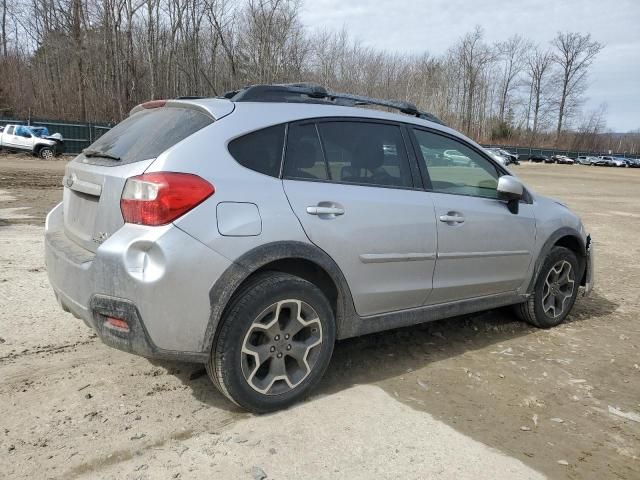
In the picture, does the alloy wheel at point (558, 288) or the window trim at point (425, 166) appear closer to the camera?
the window trim at point (425, 166)

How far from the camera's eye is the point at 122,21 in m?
33.5

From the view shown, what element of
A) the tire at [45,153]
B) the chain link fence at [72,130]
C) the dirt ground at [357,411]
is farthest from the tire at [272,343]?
the chain link fence at [72,130]

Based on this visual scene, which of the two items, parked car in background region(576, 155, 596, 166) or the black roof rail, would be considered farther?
parked car in background region(576, 155, 596, 166)

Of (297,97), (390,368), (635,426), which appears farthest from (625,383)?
(297,97)

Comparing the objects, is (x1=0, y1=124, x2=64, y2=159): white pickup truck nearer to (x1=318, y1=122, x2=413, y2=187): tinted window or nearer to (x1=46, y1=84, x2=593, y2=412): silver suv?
(x1=46, y1=84, x2=593, y2=412): silver suv

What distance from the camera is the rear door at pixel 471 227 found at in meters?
3.84

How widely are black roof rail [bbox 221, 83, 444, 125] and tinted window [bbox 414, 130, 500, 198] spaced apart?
1.25 feet

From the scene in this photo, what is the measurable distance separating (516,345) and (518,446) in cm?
163

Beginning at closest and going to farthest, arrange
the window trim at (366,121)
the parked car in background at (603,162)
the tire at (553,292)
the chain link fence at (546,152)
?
1. the window trim at (366,121)
2. the tire at (553,292)
3. the chain link fence at (546,152)
4. the parked car in background at (603,162)

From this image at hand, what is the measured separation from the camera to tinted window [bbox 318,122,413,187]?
341 centimetres

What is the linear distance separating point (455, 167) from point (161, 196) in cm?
238

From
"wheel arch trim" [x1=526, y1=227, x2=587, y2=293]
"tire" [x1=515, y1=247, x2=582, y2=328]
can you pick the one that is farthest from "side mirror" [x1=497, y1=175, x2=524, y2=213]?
"tire" [x1=515, y1=247, x2=582, y2=328]

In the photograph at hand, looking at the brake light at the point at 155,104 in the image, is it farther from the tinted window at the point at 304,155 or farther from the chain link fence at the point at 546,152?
the chain link fence at the point at 546,152

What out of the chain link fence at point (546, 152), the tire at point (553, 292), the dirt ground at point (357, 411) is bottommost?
the dirt ground at point (357, 411)
